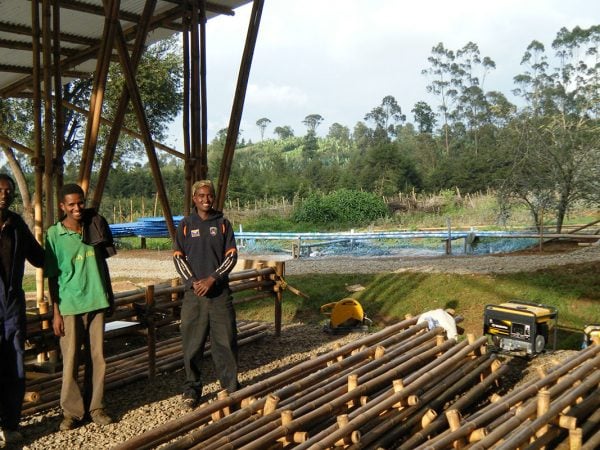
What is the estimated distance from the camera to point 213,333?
5059 mm

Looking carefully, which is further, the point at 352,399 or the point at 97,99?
the point at 97,99

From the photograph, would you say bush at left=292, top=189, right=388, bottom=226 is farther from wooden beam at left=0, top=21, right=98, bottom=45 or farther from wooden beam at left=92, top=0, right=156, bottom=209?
wooden beam at left=92, top=0, right=156, bottom=209

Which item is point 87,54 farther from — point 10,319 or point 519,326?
point 519,326

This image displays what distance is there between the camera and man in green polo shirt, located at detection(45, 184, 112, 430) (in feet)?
14.8


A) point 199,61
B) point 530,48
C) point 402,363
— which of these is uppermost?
point 530,48

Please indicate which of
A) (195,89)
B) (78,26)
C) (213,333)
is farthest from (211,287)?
(78,26)

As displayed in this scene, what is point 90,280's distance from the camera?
4.55 meters

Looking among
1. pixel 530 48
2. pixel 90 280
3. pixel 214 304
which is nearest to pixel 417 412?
pixel 214 304

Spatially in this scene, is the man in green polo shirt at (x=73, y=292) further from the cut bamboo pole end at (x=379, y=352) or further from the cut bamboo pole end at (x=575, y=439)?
the cut bamboo pole end at (x=575, y=439)

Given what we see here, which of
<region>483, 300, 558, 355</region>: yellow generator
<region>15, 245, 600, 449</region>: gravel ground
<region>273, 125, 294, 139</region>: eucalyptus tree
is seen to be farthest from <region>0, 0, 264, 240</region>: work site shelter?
<region>273, 125, 294, 139</region>: eucalyptus tree

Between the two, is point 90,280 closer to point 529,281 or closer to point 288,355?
point 288,355

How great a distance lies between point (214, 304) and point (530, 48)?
57.2m

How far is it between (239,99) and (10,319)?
148 inches

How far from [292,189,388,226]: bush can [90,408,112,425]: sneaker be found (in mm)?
27099
